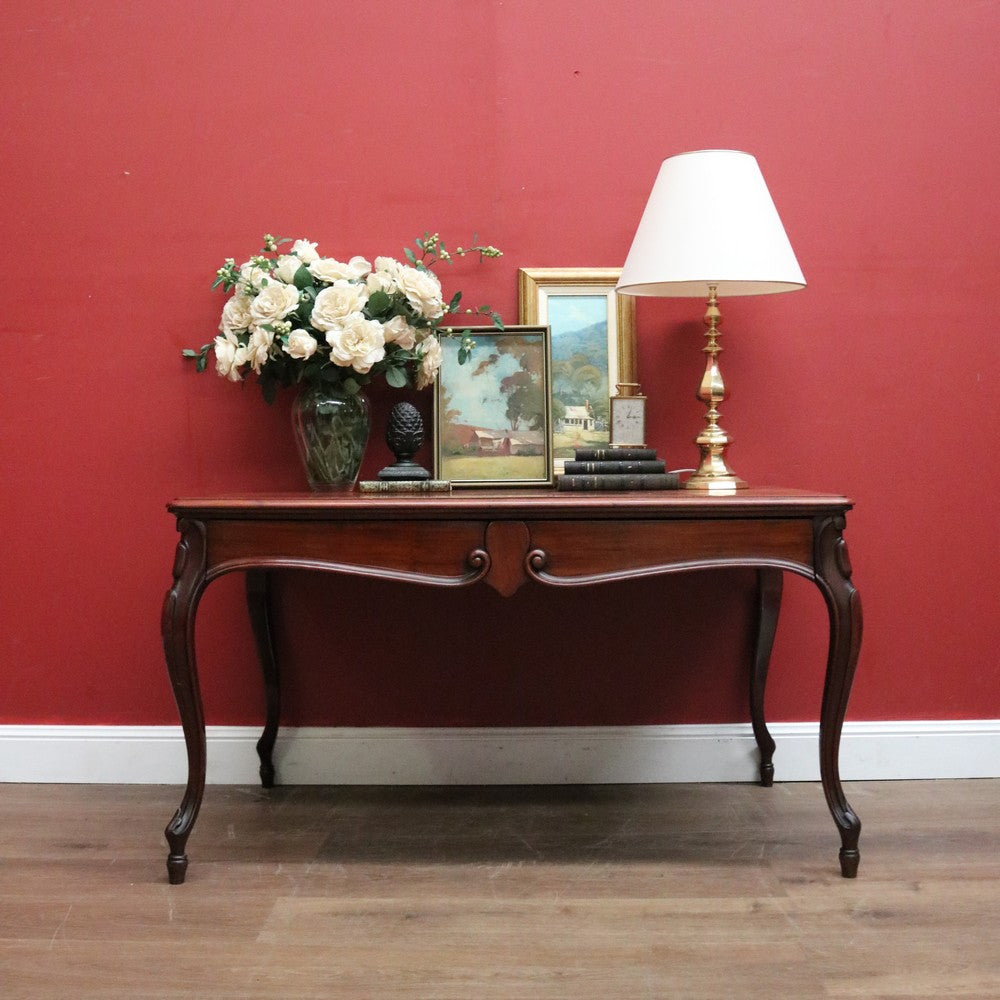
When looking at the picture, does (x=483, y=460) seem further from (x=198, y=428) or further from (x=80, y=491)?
(x=80, y=491)

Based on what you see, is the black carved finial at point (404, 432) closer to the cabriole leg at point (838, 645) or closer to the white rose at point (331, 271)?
the white rose at point (331, 271)

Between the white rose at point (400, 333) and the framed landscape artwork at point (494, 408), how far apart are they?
0.48 ft

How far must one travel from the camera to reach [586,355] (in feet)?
7.50

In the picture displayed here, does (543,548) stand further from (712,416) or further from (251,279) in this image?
(251,279)

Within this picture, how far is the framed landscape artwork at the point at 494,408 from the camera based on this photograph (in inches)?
87.2

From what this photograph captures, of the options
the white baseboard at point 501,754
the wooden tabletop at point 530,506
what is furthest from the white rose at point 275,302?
the white baseboard at point 501,754

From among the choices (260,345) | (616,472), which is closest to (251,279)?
(260,345)

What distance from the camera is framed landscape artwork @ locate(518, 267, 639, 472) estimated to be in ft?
7.48

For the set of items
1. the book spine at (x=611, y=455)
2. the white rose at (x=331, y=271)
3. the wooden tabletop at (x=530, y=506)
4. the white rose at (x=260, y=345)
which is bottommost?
the wooden tabletop at (x=530, y=506)

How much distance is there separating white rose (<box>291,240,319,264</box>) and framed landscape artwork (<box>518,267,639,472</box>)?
1.57ft

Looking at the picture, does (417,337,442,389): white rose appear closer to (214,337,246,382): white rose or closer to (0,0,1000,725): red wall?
(0,0,1000,725): red wall

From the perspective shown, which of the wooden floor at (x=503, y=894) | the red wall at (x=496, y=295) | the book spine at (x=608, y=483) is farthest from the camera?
the red wall at (x=496, y=295)

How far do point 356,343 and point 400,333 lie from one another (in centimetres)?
13

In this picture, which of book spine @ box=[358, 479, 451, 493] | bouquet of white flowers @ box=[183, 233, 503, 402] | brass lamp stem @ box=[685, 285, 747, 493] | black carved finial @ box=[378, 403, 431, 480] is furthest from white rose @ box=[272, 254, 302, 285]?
brass lamp stem @ box=[685, 285, 747, 493]
